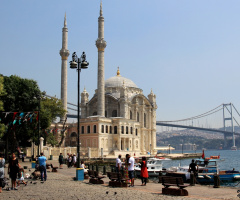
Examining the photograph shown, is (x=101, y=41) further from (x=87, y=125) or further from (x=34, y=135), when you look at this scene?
(x=34, y=135)

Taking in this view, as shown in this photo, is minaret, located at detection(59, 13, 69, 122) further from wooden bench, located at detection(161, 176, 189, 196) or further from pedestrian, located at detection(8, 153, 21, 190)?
wooden bench, located at detection(161, 176, 189, 196)

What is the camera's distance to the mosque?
55.6 meters

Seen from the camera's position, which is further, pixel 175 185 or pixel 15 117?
pixel 15 117

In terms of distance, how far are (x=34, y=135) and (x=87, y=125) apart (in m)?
20.5

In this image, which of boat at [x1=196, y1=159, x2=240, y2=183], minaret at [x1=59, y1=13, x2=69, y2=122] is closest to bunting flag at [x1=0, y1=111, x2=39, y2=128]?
boat at [x1=196, y1=159, x2=240, y2=183]

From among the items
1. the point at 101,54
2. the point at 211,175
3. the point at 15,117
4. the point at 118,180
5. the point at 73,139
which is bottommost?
the point at 211,175

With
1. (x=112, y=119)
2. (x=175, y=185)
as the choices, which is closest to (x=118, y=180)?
(x=175, y=185)

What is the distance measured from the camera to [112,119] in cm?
5800

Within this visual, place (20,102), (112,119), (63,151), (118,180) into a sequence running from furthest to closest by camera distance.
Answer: (112,119), (63,151), (20,102), (118,180)

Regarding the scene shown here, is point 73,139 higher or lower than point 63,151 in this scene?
higher

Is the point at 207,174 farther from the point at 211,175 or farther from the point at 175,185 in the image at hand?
the point at 175,185

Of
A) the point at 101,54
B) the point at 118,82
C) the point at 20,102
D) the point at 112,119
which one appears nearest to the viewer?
the point at 20,102

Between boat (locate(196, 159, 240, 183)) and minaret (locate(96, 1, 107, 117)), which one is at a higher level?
minaret (locate(96, 1, 107, 117))

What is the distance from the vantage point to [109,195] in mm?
11625
